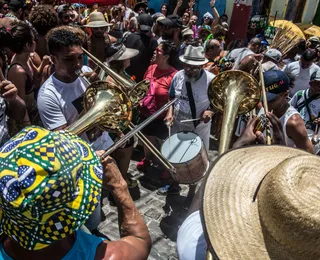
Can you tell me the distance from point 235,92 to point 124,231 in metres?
1.89

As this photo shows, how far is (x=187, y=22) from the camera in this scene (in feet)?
33.6

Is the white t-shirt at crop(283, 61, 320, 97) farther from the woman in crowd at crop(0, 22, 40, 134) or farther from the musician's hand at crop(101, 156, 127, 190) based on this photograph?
the musician's hand at crop(101, 156, 127, 190)

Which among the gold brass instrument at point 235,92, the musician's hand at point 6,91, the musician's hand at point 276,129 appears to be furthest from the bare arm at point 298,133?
the musician's hand at point 6,91

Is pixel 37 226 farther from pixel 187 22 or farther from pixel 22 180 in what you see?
pixel 187 22

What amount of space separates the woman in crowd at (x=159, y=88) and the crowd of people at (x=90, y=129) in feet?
0.05

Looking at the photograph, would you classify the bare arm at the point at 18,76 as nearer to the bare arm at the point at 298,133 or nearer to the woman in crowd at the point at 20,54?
the woman in crowd at the point at 20,54

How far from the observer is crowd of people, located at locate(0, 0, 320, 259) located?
1199 millimetres

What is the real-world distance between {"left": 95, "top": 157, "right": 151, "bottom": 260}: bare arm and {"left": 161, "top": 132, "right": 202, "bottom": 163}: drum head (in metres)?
1.88

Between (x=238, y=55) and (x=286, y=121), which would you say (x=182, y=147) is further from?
(x=238, y=55)

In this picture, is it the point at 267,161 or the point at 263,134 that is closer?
the point at 267,161

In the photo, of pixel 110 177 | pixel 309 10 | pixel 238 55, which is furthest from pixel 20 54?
pixel 309 10

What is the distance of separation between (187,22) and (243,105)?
788 centimetres

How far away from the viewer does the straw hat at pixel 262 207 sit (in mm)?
1131

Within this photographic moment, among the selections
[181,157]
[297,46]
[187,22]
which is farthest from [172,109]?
[187,22]
